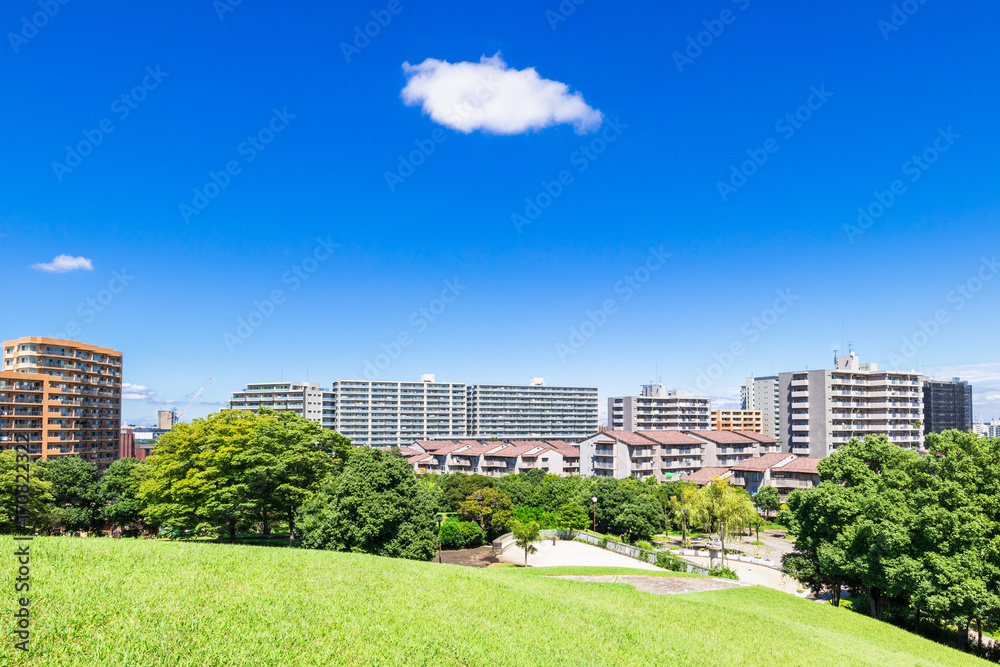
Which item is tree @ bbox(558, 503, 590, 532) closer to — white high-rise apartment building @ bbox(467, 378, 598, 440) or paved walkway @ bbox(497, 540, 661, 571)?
paved walkway @ bbox(497, 540, 661, 571)

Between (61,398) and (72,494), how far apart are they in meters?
31.1

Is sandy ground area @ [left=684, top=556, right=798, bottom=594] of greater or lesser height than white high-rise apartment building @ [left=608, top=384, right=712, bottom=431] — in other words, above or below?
below

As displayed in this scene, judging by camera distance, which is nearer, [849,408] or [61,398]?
[61,398]

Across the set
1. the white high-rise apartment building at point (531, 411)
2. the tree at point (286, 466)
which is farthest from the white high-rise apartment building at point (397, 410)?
the tree at point (286, 466)

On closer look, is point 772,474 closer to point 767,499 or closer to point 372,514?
point 767,499

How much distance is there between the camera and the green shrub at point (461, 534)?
5162cm

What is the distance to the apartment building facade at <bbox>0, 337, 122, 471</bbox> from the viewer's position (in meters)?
68.5

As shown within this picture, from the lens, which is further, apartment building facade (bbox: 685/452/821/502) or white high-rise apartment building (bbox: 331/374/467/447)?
white high-rise apartment building (bbox: 331/374/467/447)

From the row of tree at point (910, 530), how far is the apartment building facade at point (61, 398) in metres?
82.1

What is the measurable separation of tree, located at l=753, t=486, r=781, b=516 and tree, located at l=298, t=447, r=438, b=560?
5199cm

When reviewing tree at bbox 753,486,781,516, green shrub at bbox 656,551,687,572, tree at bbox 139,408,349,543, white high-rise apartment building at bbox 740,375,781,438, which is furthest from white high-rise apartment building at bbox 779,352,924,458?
white high-rise apartment building at bbox 740,375,781,438

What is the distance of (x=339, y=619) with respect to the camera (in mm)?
11664

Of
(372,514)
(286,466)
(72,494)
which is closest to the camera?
(372,514)

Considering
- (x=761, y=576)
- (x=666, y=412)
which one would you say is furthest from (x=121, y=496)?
(x=666, y=412)
